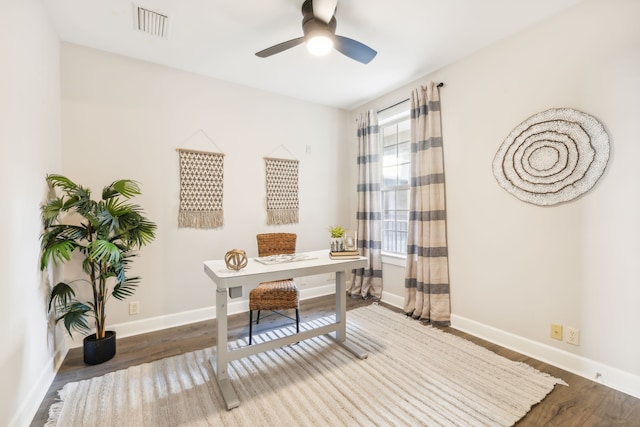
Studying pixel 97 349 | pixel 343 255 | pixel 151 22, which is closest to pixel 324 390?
pixel 343 255

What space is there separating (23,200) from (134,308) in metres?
1.48

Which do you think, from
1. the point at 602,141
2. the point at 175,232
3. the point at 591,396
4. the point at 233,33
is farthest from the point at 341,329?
the point at 233,33

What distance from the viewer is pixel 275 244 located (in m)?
2.90

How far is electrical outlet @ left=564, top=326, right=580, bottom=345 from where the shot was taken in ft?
6.74

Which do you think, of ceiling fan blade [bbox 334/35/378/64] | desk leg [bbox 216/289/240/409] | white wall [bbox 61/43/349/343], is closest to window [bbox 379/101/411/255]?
white wall [bbox 61/43/349/343]

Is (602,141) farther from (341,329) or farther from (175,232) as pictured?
(175,232)

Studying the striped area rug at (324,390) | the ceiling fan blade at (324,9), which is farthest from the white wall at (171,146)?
the ceiling fan blade at (324,9)

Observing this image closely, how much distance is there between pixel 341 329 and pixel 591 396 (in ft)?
5.63

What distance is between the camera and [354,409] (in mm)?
1700

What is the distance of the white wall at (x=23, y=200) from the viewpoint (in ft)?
4.69

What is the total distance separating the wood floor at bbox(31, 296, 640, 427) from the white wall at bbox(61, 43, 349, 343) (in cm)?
27

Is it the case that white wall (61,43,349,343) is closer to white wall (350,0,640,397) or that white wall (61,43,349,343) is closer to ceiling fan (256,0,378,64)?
ceiling fan (256,0,378,64)

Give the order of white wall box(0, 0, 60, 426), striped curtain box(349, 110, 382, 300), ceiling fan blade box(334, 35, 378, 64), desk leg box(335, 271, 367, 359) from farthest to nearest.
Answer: striped curtain box(349, 110, 382, 300), desk leg box(335, 271, 367, 359), ceiling fan blade box(334, 35, 378, 64), white wall box(0, 0, 60, 426)

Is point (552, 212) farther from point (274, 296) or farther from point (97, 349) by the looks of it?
point (97, 349)
